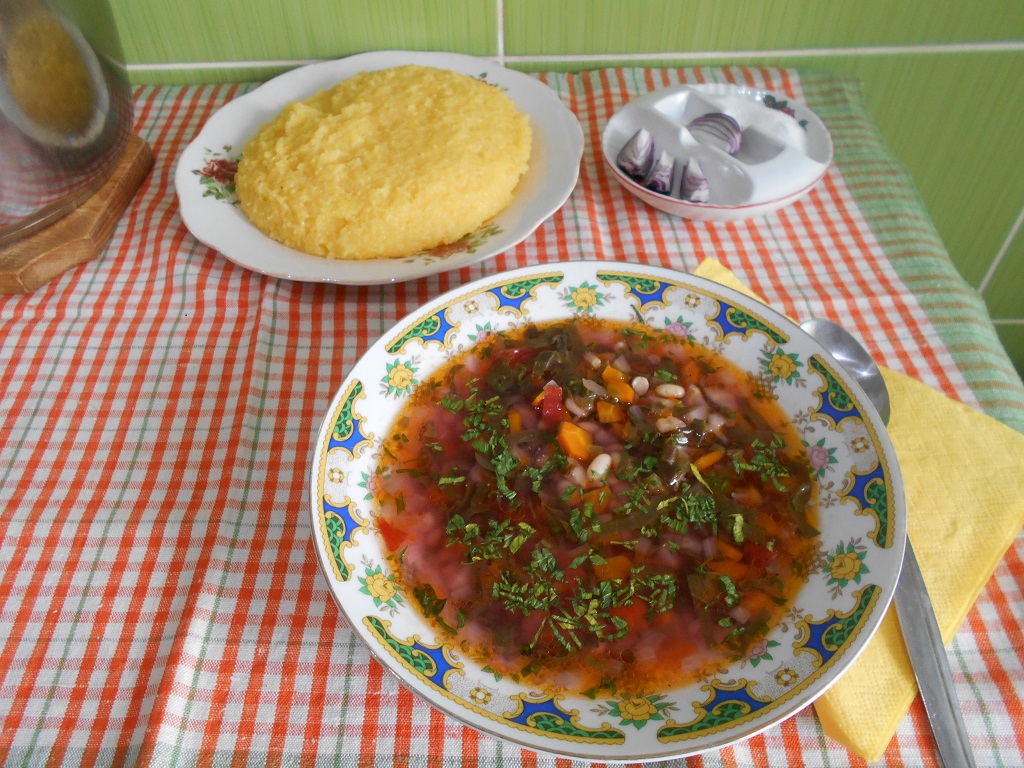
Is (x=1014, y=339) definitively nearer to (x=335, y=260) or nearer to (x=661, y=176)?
(x=661, y=176)

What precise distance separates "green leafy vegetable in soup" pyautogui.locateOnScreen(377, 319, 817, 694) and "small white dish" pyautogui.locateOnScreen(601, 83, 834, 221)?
53cm

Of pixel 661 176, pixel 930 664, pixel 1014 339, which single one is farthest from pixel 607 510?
pixel 1014 339

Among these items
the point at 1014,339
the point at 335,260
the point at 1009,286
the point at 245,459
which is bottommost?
the point at 1014,339

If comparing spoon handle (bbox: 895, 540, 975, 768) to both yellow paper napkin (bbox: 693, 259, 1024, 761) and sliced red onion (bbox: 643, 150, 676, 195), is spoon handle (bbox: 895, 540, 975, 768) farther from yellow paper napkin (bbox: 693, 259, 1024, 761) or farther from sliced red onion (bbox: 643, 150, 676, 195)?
sliced red onion (bbox: 643, 150, 676, 195)

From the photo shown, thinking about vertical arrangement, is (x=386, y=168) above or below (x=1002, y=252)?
above

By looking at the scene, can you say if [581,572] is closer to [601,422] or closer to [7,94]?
[601,422]

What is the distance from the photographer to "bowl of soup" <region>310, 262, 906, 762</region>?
0.92 m

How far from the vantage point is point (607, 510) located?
1148mm

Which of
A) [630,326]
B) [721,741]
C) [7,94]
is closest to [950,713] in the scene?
[721,741]

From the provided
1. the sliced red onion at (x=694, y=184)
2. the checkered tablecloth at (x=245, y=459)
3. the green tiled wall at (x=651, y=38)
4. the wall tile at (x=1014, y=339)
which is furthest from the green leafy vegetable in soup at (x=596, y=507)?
the wall tile at (x=1014, y=339)

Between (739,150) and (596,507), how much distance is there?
3.80ft

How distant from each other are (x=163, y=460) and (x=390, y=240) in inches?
24.9

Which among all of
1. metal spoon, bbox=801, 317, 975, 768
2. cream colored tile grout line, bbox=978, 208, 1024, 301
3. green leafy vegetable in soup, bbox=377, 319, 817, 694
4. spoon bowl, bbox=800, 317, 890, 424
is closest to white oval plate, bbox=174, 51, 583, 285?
green leafy vegetable in soup, bbox=377, 319, 817, 694

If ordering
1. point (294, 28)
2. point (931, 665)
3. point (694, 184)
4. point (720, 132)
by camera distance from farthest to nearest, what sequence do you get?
point (294, 28) → point (720, 132) → point (694, 184) → point (931, 665)
